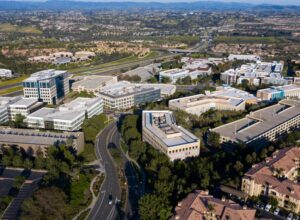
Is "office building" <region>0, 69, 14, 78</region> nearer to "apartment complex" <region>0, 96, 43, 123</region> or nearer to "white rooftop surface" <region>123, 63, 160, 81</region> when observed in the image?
"white rooftop surface" <region>123, 63, 160, 81</region>

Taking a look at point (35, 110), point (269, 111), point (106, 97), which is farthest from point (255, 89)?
point (35, 110)

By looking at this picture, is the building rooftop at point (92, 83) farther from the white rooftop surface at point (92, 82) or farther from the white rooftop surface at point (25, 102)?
the white rooftop surface at point (25, 102)

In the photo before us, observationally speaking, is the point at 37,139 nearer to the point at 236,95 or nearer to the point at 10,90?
the point at 10,90

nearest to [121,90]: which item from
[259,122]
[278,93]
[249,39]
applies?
[259,122]

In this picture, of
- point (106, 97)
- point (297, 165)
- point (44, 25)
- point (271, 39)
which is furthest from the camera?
point (44, 25)

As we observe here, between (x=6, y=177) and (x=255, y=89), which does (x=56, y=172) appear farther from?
(x=255, y=89)

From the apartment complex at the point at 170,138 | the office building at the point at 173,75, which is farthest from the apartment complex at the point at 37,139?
the office building at the point at 173,75
